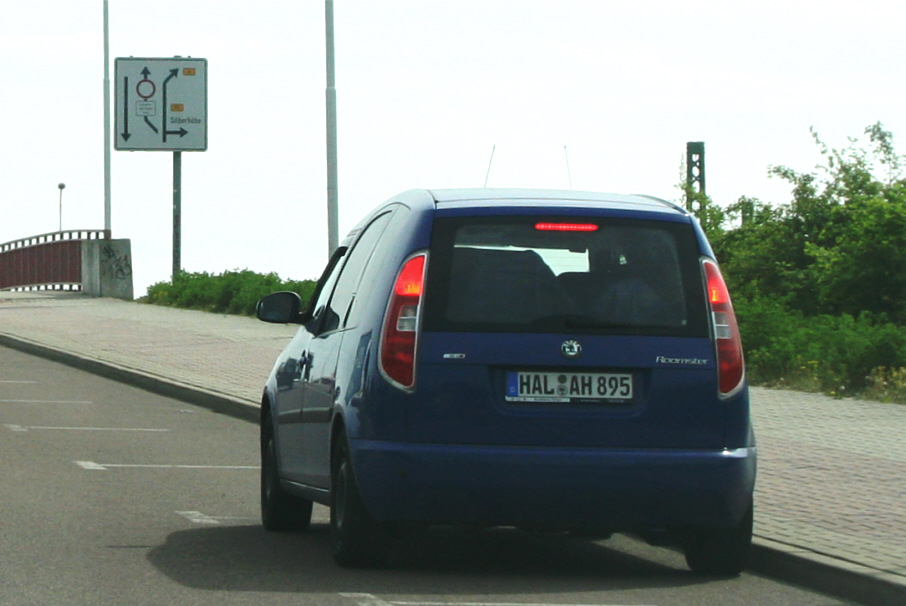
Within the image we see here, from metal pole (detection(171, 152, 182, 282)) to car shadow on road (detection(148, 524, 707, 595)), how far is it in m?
34.2

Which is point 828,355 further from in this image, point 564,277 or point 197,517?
point 564,277

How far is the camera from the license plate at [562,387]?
7797mm

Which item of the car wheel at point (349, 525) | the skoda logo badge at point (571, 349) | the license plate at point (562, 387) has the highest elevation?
the skoda logo badge at point (571, 349)

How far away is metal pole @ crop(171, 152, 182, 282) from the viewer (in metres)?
43.7

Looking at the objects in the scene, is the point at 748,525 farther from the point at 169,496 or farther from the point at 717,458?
the point at 169,496

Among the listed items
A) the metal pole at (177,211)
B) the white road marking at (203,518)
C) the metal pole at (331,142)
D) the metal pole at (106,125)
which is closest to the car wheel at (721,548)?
the white road marking at (203,518)

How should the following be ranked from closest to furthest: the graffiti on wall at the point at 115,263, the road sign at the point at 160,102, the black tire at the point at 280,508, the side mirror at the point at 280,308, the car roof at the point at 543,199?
the car roof at the point at 543,199, the side mirror at the point at 280,308, the black tire at the point at 280,508, the graffiti on wall at the point at 115,263, the road sign at the point at 160,102

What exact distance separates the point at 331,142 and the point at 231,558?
63.8 ft

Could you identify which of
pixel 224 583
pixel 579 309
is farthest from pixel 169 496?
pixel 579 309

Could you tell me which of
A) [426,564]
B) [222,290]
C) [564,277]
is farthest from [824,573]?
[222,290]

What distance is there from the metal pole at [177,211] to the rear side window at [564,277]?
119 ft

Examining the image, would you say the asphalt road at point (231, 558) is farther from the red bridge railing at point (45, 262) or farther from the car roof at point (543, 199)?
the red bridge railing at point (45, 262)

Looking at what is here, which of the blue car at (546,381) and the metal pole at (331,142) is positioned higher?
the metal pole at (331,142)

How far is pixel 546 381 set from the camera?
7.81m
